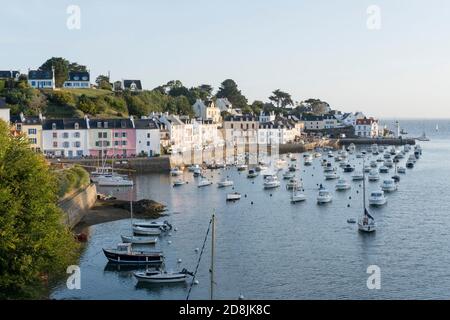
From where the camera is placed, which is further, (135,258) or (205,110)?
(205,110)

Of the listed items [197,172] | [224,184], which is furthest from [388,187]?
[197,172]

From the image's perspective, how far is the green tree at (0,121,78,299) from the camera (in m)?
14.4

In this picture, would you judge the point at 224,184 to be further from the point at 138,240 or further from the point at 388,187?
the point at 138,240

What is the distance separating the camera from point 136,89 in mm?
87500

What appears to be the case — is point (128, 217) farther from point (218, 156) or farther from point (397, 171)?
point (218, 156)

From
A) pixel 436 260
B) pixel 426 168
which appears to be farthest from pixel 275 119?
pixel 436 260

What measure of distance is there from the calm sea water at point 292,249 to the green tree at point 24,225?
8.00 ft

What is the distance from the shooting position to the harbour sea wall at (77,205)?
90.2 ft

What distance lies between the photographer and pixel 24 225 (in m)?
15.1

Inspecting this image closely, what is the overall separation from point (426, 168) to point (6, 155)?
51407 mm

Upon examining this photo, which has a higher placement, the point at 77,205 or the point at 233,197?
the point at 77,205

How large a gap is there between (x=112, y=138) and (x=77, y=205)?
1055 inches

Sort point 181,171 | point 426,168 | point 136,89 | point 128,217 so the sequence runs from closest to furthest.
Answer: point 128,217 → point 181,171 → point 426,168 → point 136,89

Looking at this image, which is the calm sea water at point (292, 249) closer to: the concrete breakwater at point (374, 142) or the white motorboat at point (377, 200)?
the white motorboat at point (377, 200)
